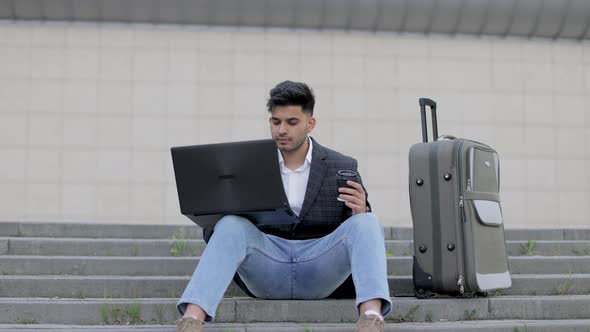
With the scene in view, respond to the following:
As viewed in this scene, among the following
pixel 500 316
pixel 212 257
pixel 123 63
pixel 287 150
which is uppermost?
pixel 123 63

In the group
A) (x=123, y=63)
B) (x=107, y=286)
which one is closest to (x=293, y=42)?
(x=123, y=63)

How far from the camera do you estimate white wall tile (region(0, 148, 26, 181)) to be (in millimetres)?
7656

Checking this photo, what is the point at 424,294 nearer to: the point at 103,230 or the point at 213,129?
the point at 103,230

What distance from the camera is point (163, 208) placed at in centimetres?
773

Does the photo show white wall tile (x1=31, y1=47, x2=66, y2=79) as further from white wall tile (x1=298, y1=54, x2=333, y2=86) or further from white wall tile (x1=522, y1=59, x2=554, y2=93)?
white wall tile (x1=522, y1=59, x2=554, y2=93)

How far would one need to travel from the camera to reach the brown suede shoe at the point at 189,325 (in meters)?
3.00

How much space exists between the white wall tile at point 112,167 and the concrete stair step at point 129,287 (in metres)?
3.44

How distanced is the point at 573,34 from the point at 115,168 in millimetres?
4750

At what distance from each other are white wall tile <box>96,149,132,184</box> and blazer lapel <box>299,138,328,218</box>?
14.3ft

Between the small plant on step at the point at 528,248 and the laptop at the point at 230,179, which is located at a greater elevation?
the laptop at the point at 230,179

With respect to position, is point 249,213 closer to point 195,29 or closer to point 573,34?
point 195,29

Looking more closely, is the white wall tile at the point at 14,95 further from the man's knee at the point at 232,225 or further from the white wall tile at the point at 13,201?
the man's knee at the point at 232,225

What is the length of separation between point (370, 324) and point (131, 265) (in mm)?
2209

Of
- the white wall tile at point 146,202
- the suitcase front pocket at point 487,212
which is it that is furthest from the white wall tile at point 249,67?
the suitcase front pocket at point 487,212
